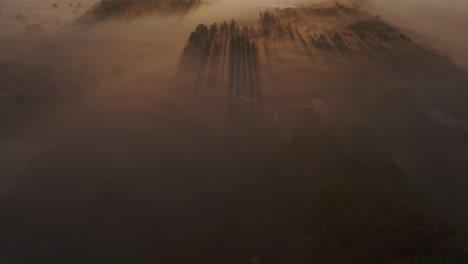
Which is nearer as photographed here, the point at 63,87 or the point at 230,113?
the point at 230,113

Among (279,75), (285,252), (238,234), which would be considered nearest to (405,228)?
(285,252)

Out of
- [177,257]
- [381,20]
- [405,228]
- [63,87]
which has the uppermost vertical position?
[381,20]

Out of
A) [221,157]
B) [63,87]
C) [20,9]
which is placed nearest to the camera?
[221,157]

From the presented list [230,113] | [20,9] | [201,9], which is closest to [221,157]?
[230,113]

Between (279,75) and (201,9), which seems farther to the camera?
(201,9)

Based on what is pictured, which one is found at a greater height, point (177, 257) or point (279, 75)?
point (279, 75)

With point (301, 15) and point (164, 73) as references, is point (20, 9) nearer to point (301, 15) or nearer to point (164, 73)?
point (164, 73)

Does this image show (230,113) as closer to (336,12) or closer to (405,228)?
(405,228)

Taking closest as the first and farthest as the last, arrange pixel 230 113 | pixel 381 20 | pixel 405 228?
pixel 405 228 → pixel 230 113 → pixel 381 20

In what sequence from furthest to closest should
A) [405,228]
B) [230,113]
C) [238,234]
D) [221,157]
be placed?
[230,113]
[221,157]
[238,234]
[405,228]
